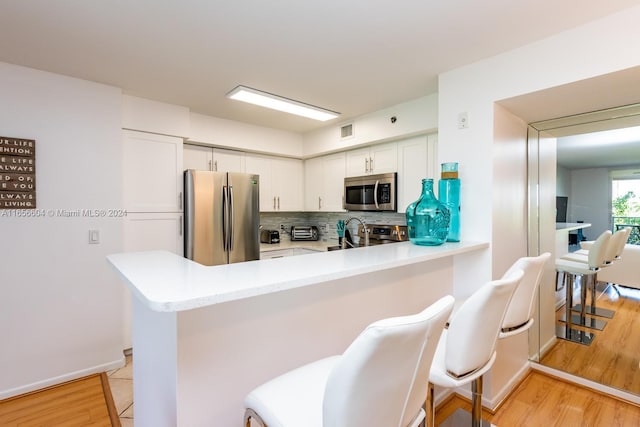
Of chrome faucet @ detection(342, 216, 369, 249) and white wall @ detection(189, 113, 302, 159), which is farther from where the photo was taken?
chrome faucet @ detection(342, 216, 369, 249)

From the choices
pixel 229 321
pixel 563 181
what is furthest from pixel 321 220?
pixel 229 321

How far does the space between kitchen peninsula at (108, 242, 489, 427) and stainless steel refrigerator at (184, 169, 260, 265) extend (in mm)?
1534

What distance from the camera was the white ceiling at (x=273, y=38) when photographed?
1.57m

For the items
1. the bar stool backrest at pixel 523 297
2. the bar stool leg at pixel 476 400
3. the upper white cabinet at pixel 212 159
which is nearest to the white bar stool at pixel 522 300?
the bar stool backrest at pixel 523 297

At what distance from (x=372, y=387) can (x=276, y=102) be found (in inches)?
101

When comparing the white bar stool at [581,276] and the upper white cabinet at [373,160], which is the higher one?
the upper white cabinet at [373,160]

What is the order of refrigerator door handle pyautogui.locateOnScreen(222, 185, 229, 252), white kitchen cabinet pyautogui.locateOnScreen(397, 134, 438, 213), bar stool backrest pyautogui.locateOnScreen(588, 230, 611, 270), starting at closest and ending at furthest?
1. bar stool backrest pyautogui.locateOnScreen(588, 230, 611, 270)
2. white kitchen cabinet pyautogui.locateOnScreen(397, 134, 438, 213)
3. refrigerator door handle pyautogui.locateOnScreen(222, 185, 229, 252)

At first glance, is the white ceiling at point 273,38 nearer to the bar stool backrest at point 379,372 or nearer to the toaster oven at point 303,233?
the bar stool backrest at point 379,372

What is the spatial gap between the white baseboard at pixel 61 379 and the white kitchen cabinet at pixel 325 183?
263 cm

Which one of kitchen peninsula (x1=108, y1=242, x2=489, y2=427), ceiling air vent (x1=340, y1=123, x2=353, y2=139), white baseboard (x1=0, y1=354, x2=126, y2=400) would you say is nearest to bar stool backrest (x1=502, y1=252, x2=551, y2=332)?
kitchen peninsula (x1=108, y1=242, x2=489, y2=427)

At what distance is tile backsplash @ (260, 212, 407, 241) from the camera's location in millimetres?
3943

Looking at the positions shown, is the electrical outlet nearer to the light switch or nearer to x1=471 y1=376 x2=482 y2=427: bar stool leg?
x1=471 y1=376 x2=482 y2=427: bar stool leg

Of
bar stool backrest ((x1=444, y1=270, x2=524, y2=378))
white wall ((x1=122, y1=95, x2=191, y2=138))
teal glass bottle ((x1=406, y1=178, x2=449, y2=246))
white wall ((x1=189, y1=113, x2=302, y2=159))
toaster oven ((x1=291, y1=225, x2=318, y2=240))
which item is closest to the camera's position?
bar stool backrest ((x1=444, y1=270, x2=524, y2=378))

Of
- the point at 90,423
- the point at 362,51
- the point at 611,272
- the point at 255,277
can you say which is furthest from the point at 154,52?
the point at 611,272
